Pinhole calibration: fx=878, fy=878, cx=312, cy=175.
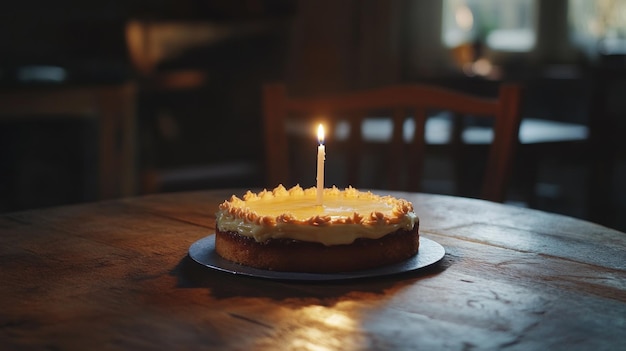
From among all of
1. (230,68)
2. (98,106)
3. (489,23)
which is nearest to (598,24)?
(489,23)

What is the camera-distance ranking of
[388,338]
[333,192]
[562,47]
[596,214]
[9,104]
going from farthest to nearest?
[562,47]
[596,214]
[9,104]
[333,192]
[388,338]

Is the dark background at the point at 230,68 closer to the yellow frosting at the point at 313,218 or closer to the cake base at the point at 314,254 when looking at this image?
the yellow frosting at the point at 313,218

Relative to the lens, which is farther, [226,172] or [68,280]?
[226,172]

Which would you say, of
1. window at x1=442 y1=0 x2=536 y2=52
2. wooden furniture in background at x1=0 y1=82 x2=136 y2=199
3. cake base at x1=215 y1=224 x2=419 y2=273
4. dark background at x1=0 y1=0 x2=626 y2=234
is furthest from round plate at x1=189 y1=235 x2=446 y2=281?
window at x1=442 y1=0 x2=536 y2=52

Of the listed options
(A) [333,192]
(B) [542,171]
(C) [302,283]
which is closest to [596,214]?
(B) [542,171]

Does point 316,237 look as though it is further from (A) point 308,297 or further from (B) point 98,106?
(B) point 98,106

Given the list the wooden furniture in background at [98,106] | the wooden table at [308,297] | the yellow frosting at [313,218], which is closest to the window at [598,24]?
the wooden furniture in background at [98,106]

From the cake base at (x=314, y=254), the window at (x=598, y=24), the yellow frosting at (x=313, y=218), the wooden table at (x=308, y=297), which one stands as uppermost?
the window at (x=598, y=24)

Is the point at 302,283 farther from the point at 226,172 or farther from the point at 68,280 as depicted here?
the point at 226,172
